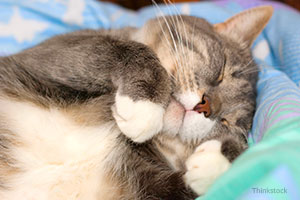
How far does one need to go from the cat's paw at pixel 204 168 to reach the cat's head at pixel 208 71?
0.33ft

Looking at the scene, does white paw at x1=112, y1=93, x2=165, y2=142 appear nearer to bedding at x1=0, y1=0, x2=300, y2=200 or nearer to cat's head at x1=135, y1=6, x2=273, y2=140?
cat's head at x1=135, y1=6, x2=273, y2=140

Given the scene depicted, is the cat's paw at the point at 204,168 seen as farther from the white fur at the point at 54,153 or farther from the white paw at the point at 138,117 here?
the white fur at the point at 54,153

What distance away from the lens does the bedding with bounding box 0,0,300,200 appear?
686 mm

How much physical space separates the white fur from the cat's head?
0.30 metres

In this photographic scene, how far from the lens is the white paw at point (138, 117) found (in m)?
1.07

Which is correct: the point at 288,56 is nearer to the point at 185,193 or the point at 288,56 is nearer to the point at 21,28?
the point at 185,193

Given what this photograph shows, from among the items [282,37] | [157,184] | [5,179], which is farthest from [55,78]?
[282,37]

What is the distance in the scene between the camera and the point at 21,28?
2.20 metres

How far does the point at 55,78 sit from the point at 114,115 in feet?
0.98

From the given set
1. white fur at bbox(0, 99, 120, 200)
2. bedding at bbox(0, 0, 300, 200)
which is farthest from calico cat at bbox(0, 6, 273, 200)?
bedding at bbox(0, 0, 300, 200)

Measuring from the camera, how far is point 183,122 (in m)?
1.20

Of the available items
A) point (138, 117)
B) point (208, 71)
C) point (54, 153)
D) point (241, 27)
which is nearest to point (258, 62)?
point (241, 27)

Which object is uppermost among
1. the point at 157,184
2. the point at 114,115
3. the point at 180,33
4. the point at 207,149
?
the point at 180,33

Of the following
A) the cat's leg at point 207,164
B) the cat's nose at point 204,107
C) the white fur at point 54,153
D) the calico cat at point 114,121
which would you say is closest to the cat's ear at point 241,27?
the calico cat at point 114,121
